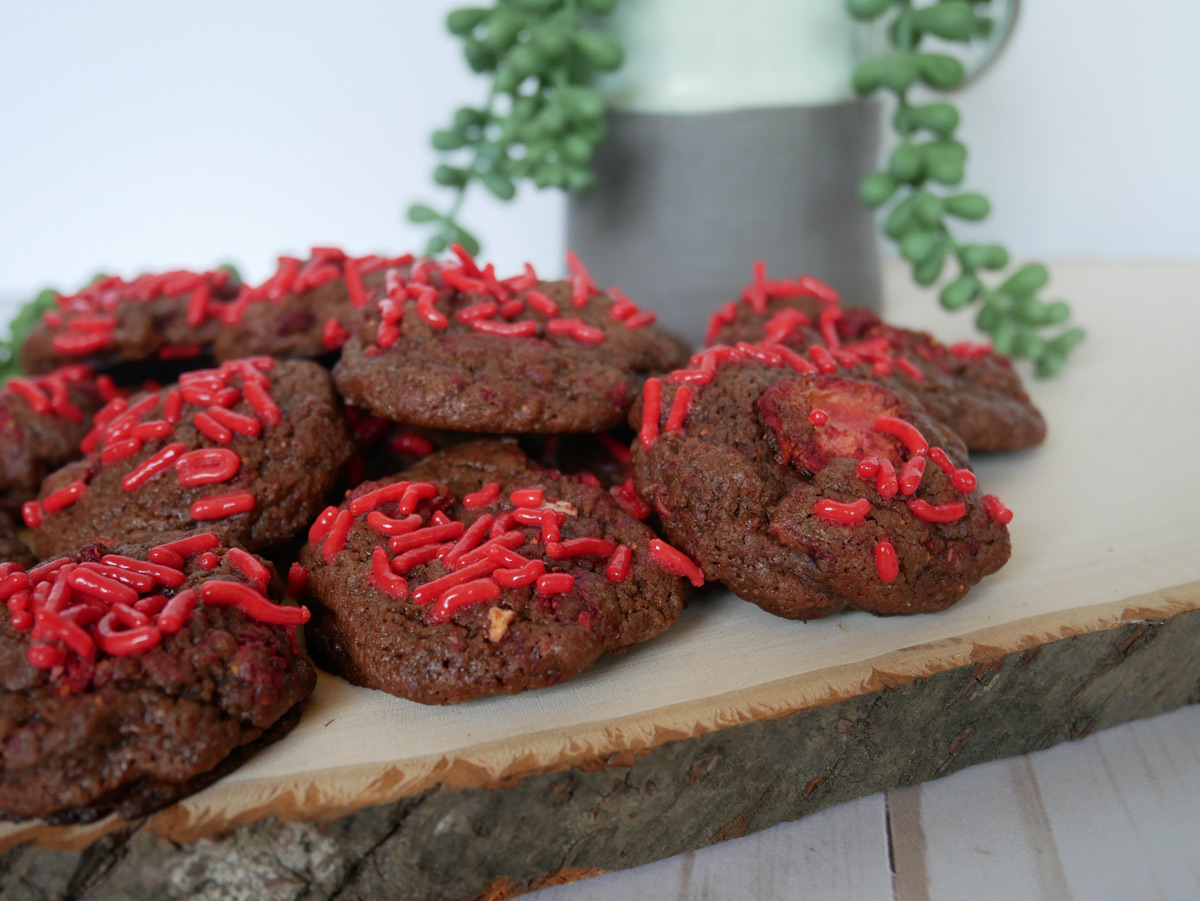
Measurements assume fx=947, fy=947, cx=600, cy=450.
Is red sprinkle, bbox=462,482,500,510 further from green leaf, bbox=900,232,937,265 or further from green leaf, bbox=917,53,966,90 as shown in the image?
green leaf, bbox=917,53,966,90

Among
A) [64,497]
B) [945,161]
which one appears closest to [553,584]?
[64,497]

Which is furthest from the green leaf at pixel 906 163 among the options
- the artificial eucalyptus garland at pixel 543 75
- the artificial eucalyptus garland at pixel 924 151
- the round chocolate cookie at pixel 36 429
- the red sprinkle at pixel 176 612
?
the round chocolate cookie at pixel 36 429

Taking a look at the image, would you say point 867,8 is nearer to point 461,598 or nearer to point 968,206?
point 968,206

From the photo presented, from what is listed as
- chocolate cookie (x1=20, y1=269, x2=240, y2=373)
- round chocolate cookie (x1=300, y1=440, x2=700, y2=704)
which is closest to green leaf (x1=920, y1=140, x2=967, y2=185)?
round chocolate cookie (x1=300, y1=440, x2=700, y2=704)

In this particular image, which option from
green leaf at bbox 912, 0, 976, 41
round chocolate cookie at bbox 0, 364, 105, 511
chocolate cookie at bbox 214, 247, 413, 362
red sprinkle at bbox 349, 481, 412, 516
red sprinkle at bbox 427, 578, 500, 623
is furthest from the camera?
green leaf at bbox 912, 0, 976, 41

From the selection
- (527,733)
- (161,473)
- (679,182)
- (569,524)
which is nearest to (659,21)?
(679,182)

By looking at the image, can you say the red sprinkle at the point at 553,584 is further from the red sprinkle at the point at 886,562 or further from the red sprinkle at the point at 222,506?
the red sprinkle at the point at 222,506

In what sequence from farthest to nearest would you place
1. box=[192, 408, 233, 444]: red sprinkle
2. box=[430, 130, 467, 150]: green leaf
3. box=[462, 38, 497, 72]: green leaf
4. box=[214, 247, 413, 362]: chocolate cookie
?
box=[430, 130, 467, 150]: green leaf, box=[462, 38, 497, 72]: green leaf, box=[214, 247, 413, 362]: chocolate cookie, box=[192, 408, 233, 444]: red sprinkle
